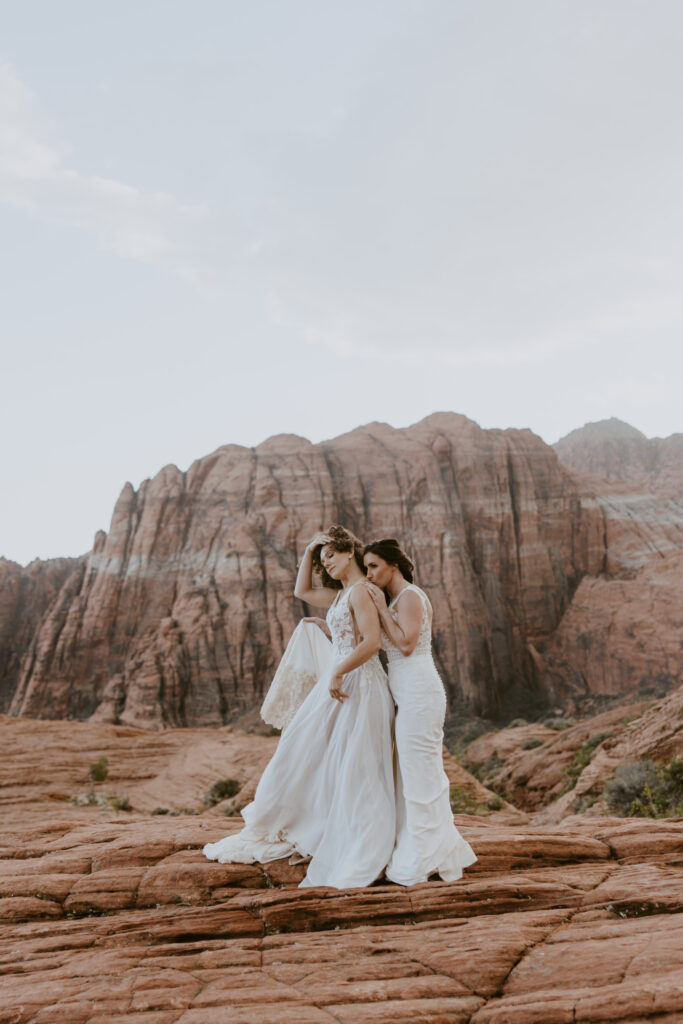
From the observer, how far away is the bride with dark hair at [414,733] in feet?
13.3

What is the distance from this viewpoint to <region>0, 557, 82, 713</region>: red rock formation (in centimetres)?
4406

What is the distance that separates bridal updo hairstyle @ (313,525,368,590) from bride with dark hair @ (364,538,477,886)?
12cm

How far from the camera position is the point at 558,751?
53.5 ft

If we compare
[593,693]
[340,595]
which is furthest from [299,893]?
[593,693]

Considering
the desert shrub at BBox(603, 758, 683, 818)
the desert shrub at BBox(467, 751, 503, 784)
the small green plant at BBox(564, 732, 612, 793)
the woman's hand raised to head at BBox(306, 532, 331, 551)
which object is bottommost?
the desert shrub at BBox(467, 751, 503, 784)

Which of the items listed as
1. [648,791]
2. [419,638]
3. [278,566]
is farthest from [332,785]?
[278,566]

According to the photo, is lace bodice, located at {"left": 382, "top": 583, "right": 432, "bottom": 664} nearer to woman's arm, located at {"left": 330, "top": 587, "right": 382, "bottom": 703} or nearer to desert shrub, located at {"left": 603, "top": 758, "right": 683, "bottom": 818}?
woman's arm, located at {"left": 330, "top": 587, "right": 382, "bottom": 703}

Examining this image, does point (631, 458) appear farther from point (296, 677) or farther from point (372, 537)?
point (296, 677)

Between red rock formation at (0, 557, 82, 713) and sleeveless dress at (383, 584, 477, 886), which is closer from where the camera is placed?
sleeveless dress at (383, 584, 477, 886)

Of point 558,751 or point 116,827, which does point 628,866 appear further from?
point 558,751

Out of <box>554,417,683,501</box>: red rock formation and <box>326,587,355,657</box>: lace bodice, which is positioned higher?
<box>554,417,683,501</box>: red rock formation

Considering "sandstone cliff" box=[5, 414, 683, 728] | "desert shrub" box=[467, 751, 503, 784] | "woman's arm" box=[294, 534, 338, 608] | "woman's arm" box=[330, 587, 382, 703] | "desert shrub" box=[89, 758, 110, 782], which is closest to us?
"woman's arm" box=[330, 587, 382, 703]

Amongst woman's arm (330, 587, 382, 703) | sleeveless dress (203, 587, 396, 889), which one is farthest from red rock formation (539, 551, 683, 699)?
woman's arm (330, 587, 382, 703)

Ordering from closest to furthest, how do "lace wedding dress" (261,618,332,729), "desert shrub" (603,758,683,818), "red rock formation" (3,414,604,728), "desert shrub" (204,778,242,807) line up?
1. "lace wedding dress" (261,618,332,729)
2. "desert shrub" (603,758,683,818)
3. "desert shrub" (204,778,242,807)
4. "red rock formation" (3,414,604,728)
